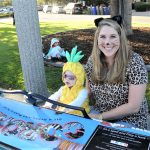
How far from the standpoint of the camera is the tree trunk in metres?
3.86

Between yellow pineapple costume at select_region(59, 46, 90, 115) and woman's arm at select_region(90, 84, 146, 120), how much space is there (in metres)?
0.36

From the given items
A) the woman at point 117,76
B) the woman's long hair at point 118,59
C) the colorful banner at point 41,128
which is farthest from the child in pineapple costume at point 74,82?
the colorful banner at point 41,128

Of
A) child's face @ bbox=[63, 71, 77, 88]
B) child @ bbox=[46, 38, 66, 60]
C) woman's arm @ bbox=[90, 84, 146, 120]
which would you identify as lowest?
child @ bbox=[46, 38, 66, 60]

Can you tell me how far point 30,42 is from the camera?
4008 millimetres

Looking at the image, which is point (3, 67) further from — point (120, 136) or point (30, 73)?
point (120, 136)

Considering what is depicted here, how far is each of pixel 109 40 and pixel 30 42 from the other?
1.45 metres

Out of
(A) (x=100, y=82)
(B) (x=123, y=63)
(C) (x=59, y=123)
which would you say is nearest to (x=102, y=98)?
(A) (x=100, y=82)

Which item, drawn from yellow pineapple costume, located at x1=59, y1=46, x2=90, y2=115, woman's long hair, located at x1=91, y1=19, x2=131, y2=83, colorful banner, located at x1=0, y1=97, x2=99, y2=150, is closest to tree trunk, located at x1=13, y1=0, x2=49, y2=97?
yellow pineapple costume, located at x1=59, y1=46, x2=90, y2=115

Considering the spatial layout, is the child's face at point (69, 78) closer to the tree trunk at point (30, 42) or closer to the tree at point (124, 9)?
the tree trunk at point (30, 42)

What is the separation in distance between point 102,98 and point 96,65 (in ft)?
1.03

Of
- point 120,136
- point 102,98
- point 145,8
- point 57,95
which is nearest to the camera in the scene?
point 120,136

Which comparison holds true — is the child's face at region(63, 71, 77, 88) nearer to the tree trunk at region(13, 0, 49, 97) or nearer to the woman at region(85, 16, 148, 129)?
the woman at region(85, 16, 148, 129)

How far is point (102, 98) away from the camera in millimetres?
3076

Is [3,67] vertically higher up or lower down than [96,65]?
lower down
